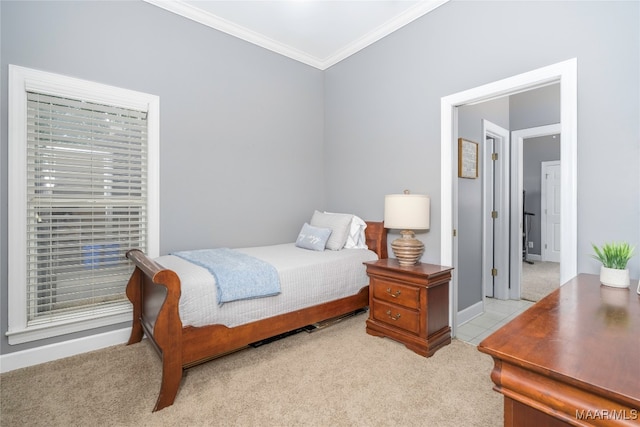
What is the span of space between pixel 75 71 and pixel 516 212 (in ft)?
15.7

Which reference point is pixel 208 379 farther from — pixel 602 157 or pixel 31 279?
pixel 602 157

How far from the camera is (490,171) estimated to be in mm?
3732

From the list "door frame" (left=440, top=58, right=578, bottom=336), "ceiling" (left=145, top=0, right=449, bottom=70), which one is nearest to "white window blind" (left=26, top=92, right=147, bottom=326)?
"ceiling" (left=145, top=0, right=449, bottom=70)

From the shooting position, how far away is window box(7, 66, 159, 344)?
2137 mm

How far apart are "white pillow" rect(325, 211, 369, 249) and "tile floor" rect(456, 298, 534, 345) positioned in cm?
124

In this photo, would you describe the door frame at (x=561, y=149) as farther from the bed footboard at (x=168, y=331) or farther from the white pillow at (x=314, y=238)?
the bed footboard at (x=168, y=331)

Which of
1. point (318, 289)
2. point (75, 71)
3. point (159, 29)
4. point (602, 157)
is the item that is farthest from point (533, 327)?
point (159, 29)

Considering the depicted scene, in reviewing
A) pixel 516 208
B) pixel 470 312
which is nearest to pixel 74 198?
pixel 470 312

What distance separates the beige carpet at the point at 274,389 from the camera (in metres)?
1.61

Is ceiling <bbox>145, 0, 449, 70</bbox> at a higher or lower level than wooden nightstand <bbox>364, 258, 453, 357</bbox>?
higher

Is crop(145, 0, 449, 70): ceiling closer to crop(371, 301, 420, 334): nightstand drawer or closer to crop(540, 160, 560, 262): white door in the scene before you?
crop(371, 301, 420, 334): nightstand drawer

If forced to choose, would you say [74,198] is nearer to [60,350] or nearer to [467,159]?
[60,350]

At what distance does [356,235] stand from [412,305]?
1.05 metres

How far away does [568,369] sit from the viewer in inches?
27.3
